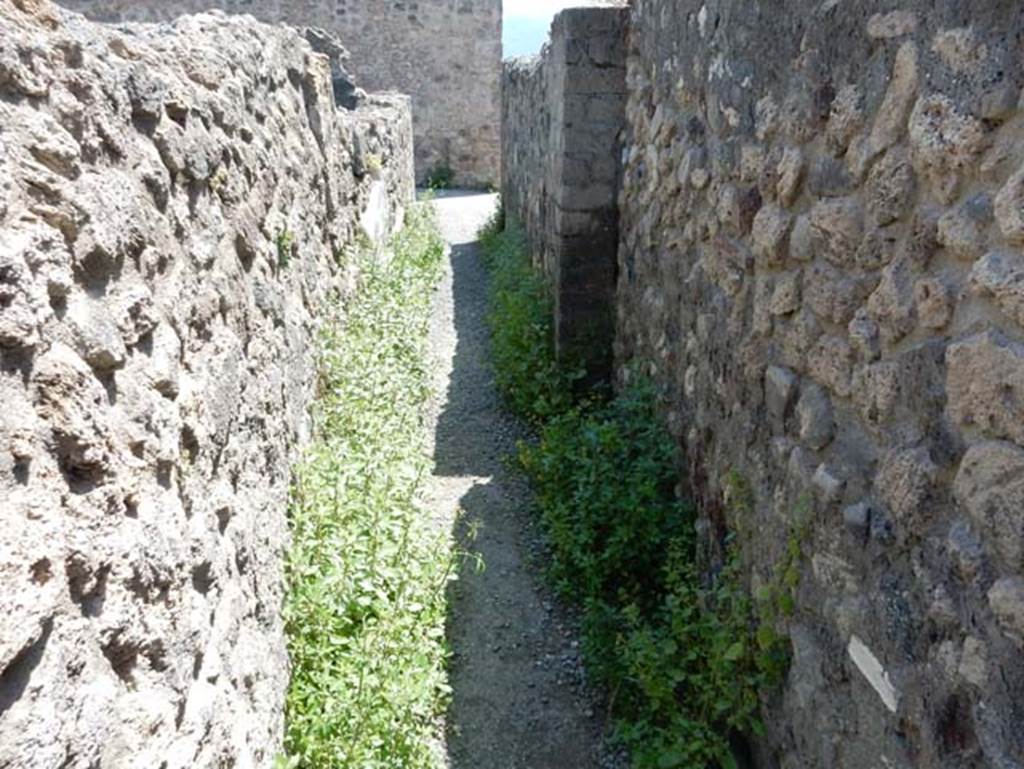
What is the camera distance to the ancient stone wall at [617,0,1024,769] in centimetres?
141

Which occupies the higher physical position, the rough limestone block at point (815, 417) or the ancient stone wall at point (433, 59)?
the ancient stone wall at point (433, 59)

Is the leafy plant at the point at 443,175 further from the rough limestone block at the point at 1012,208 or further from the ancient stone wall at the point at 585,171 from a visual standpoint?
the rough limestone block at the point at 1012,208

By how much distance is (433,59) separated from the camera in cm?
1589

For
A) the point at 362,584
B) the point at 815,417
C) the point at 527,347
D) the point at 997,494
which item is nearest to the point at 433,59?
the point at 527,347

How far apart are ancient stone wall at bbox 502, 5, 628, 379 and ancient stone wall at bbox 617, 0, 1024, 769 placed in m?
1.84

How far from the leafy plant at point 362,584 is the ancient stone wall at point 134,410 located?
0.13 m

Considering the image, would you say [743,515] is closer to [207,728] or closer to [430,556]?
[430,556]

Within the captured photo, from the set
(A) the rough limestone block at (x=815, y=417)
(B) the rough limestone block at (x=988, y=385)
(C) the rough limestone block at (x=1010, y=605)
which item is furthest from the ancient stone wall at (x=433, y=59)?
(C) the rough limestone block at (x=1010, y=605)

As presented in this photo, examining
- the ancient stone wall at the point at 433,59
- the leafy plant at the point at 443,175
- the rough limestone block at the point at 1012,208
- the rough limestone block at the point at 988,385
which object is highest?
the ancient stone wall at the point at 433,59

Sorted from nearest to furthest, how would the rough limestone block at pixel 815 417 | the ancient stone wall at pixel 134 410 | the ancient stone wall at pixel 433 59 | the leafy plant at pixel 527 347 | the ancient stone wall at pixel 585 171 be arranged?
1. the ancient stone wall at pixel 134 410
2. the rough limestone block at pixel 815 417
3. the ancient stone wall at pixel 585 171
4. the leafy plant at pixel 527 347
5. the ancient stone wall at pixel 433 59

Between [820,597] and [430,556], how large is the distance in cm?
170

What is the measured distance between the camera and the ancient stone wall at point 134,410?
4.25 feet

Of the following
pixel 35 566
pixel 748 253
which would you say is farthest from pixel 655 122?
pixel 35 566

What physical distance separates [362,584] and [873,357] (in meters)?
1.79
